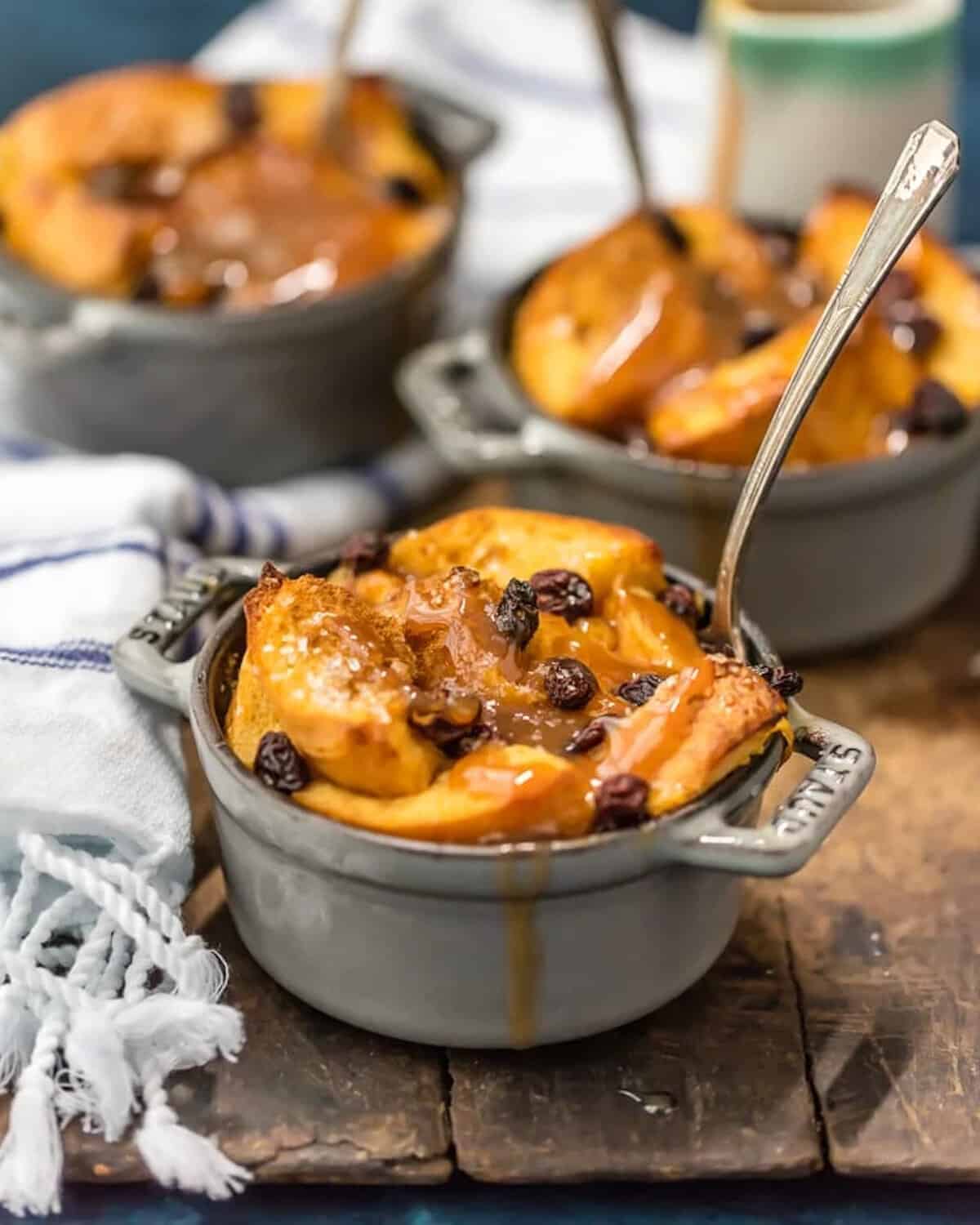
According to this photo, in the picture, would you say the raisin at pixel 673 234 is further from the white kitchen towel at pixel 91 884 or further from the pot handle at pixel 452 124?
the white kitchen towel at pixel 91 884

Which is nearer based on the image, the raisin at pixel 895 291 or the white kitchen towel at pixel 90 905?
the white kitchen towel at pixel 90 905

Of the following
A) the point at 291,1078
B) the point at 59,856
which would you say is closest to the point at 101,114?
the point at 59,856

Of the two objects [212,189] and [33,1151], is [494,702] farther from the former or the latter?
[212,189]

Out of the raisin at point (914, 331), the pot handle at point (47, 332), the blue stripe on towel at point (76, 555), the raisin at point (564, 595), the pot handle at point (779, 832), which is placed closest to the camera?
the pot handle at point (779, 832)

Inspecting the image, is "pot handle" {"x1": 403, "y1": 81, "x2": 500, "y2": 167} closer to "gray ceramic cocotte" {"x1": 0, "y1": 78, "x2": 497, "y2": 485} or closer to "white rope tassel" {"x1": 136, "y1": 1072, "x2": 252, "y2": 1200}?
"gray ceramic cocotte" {"x1": 0, "y1": 78, "x2": 497, "y2": 485}

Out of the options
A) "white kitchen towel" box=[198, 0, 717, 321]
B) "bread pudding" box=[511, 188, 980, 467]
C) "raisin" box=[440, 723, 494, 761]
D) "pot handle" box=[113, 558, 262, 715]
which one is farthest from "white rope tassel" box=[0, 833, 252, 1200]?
"white kitchen towel" box=[198, 0, 717, 321]

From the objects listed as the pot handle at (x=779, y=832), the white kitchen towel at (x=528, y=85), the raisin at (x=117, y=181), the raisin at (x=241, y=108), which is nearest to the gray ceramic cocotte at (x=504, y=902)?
the pot handle at (x=779, y=832)

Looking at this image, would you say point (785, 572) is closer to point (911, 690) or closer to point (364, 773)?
point (911, 690)

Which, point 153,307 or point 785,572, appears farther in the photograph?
point 153,307
